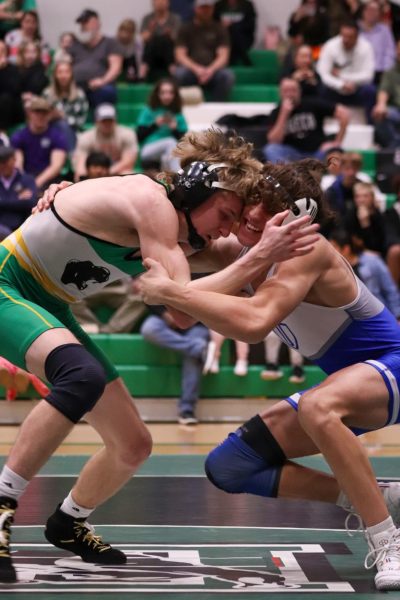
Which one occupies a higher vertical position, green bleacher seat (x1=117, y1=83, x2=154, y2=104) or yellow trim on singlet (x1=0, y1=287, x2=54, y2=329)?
yellow trim on singlet (x1=0, y1=287, x2=54, y2=329)

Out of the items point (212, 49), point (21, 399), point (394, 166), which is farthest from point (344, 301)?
point (212, 49)

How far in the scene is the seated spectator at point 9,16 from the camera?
1188cm

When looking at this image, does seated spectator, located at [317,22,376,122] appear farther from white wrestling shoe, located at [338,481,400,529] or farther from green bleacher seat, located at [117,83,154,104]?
white wrestling shoe, located at [338,481,400,529]

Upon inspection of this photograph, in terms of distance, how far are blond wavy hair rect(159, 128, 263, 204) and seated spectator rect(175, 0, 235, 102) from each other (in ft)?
24.9

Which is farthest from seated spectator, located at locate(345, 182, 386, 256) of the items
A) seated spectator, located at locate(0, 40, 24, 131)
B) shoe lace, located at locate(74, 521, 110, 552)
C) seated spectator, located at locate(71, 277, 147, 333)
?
shoe lace, located at locate(74, 521, 110, 552)

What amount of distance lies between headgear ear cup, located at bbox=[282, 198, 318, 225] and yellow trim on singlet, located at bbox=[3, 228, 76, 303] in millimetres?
907

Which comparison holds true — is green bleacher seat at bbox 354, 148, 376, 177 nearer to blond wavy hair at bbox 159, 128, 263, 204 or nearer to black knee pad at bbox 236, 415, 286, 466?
blond wavy hair at bbox 159, 128, 263, 204

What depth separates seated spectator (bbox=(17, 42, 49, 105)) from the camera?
34.8 ft

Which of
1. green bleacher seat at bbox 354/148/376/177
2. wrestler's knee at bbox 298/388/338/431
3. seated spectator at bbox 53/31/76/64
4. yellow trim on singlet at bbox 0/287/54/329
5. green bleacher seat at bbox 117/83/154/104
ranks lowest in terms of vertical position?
green bleacher seat at bbox 354/148/376/177

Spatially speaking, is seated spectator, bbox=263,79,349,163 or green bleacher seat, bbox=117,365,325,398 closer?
green bleacher seat, bbox=117,365,325,398

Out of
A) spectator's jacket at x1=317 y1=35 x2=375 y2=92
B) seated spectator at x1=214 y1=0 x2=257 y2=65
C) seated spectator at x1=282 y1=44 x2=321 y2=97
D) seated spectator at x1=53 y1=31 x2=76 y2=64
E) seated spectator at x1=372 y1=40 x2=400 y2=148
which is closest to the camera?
seated spectator at x1=282 y1=44 x2=321 y2=97

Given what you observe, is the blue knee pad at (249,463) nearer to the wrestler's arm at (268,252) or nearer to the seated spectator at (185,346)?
the wrestler's arm at (268,252)

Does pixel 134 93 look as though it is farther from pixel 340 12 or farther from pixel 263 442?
pixel 263 442

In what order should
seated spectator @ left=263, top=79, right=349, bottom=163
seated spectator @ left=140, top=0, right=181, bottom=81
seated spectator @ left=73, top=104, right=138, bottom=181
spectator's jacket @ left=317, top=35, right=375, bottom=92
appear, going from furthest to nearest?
seated spectator @ left=140, top=0, right=181, bottom=81 → spectator's jacket @ left=317, top=35, right=375, bottom=92 → seated spectator @ left=263, top=79, right=349, bottom=163 → seated spectator @ left=73, top=104, right=138, bottom=181
